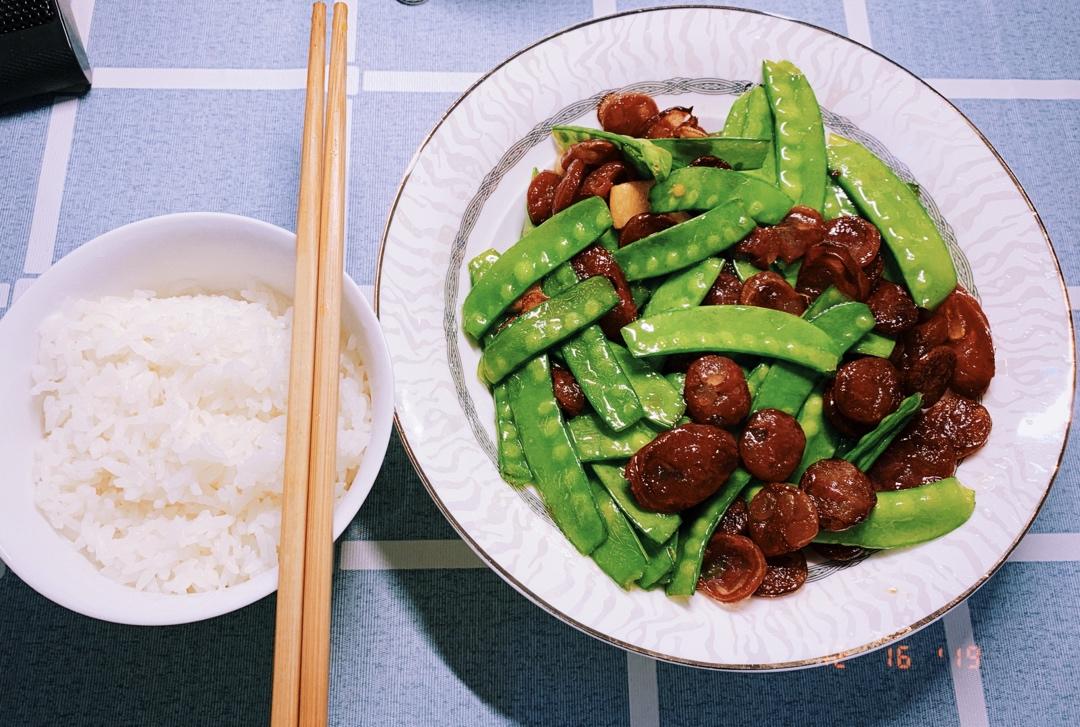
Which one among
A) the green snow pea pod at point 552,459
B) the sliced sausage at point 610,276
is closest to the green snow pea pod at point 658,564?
the green snow pea pod at point 552,459

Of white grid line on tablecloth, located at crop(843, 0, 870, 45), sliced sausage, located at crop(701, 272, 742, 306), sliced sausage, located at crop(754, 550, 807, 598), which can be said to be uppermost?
white grid line on tablecloth, located at crop(843, 0, 870, 45)

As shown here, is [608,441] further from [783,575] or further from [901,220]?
[901,220]

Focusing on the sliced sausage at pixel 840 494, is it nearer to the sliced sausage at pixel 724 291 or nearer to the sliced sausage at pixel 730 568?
the sliced sausage at pixel 730 568

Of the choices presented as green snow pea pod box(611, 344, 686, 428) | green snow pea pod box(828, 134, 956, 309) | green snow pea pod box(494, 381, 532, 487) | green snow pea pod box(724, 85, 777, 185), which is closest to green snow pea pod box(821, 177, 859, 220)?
green snow pea pod box(828, 134, 956, 309)

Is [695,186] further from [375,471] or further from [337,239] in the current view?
[375,471]

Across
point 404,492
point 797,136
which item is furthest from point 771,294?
point 404,492

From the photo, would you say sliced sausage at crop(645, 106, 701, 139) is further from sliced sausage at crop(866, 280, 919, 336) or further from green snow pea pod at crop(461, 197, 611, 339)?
sliced sausage at crop(866, 280, 919, 336)

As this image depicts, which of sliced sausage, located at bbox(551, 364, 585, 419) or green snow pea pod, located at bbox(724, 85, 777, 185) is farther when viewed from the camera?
green snow pea pod, located at bbox(724, 85, 777, 185)
